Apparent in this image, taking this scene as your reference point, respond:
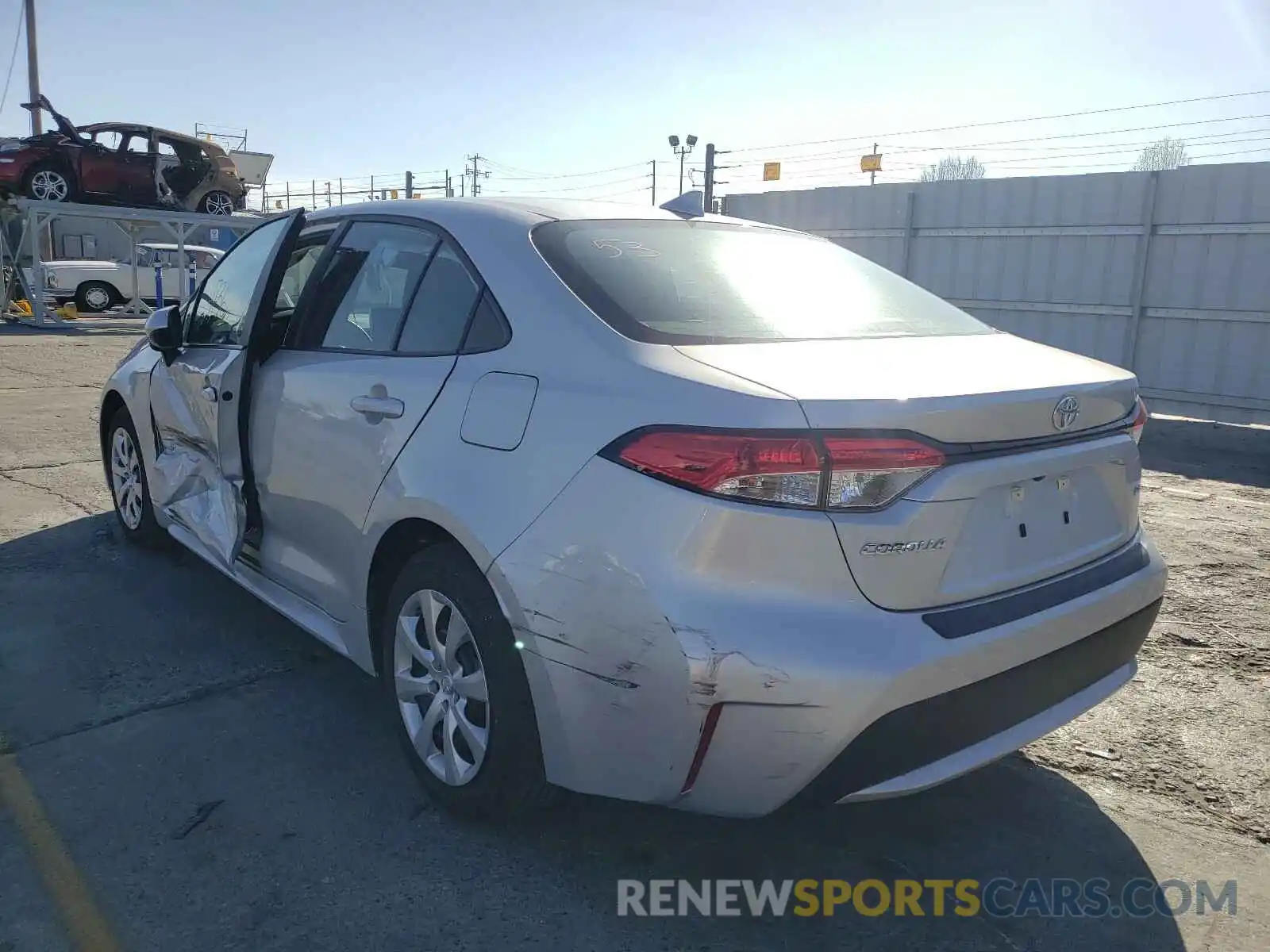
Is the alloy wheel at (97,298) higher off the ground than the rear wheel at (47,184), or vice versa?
the rear wheel at (47,184)

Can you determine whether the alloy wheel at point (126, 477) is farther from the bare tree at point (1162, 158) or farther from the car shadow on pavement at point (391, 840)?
the bare tree at point (1162, 158)

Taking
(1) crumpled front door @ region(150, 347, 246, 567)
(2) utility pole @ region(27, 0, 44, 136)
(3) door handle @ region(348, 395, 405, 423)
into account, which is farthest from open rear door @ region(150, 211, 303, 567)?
A: (2) utility pole @ region(27, 0, 44, 136)

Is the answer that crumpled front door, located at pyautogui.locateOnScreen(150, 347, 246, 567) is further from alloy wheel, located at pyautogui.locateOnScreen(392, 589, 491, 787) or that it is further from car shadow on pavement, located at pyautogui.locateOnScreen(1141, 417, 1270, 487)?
car shadow on pavement, located at pyautogui.locateOnScreen(1141, 417, 1270, 487)

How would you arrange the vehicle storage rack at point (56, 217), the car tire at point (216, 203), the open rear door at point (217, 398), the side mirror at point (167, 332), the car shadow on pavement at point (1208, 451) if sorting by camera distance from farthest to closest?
the car tire at point (216, 203), the vehicle storage rack at point (56, 217), the car shadow on pavement at point (1208, 451), the side mirror at point (167, 332), the open rear door at point (217, 398)

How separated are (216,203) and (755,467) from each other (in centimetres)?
2318

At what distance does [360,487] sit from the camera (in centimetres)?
285

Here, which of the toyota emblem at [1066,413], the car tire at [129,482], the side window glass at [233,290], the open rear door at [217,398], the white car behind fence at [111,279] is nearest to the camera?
the toyota emblem at [1066,413]

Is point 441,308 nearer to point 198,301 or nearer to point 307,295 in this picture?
point 307,295

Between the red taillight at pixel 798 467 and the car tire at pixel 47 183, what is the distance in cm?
2157

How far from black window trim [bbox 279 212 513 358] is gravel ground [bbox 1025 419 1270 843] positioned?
7.13 ft

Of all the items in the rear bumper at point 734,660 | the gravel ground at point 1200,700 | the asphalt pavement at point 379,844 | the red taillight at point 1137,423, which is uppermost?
the red taillight at point 1137,423

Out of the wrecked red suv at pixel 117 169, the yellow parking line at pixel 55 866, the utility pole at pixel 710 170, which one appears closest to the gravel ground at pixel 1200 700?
the yellow parking line at pixel 55 866

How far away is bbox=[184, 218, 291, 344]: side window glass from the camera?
3832 mm

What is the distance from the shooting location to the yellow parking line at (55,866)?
221 cm
